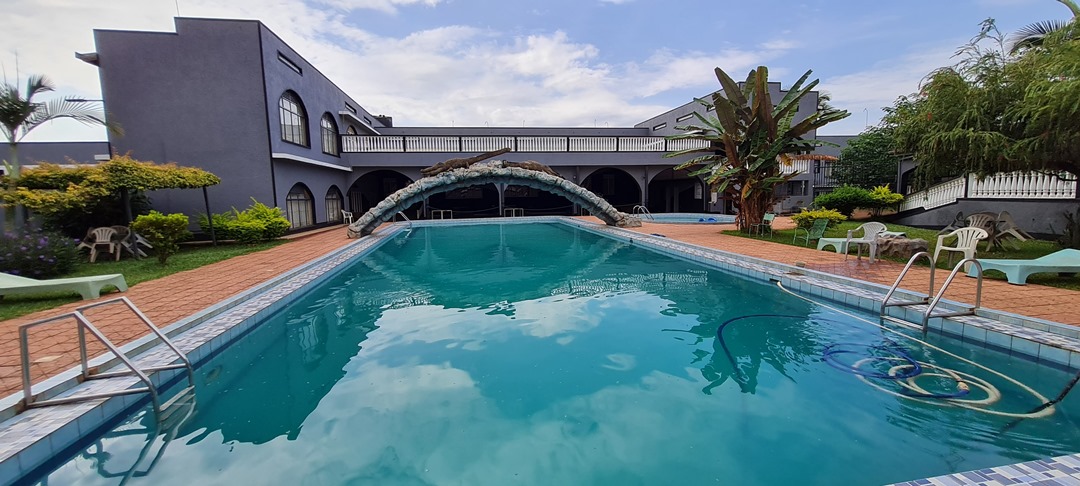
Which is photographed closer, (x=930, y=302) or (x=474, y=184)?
(x=930, y=302)

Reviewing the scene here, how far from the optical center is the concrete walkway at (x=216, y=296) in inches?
160

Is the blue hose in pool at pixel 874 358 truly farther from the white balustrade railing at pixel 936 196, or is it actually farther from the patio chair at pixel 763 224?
the white balustrade railing at pixel 936 196

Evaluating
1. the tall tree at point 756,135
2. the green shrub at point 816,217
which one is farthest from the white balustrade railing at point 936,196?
the green shrub at point 816,217

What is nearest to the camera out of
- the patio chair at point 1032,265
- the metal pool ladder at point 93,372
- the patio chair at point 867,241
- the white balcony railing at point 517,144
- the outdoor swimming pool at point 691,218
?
the metal pool ladder at point 93,372

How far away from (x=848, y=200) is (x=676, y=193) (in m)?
10.5

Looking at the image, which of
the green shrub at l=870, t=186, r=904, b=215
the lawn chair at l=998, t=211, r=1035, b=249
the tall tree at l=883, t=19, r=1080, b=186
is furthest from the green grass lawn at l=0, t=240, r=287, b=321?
the green shrub at l=870, t=186, r=904, b=215

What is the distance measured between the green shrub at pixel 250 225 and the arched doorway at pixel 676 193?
1750 cm

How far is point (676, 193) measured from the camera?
2633cm

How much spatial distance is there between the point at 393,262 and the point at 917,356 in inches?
372

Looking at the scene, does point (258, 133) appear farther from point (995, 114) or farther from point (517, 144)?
point (995, 114)

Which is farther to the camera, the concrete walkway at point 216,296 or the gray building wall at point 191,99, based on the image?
the gray building wall at point 191,99

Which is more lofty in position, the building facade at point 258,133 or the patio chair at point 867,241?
the building facade at point 258,133

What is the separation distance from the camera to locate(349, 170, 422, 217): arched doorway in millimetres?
23203

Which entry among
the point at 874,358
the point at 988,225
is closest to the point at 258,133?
the point at 874,358
